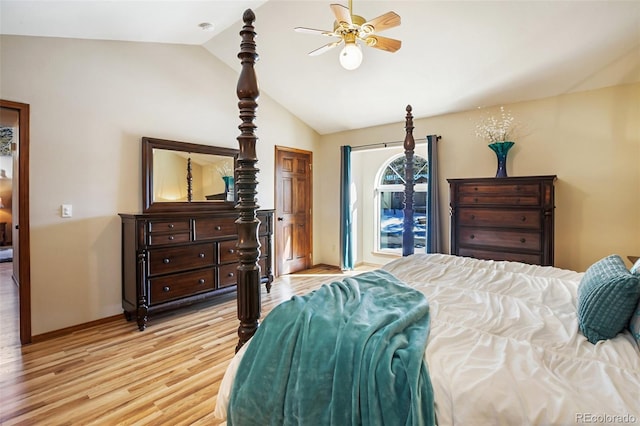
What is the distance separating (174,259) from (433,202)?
3347 mm

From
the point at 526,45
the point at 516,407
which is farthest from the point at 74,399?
the point at 526,45

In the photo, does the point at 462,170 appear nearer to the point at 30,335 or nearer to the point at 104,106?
the point at 104,106

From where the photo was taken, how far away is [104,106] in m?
3.14

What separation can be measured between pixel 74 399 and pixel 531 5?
175 inches

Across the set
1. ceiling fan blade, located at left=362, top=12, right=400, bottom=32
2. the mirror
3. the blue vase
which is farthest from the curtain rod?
ceiling fan blade, located at left=362, top=12, right=400, bottom=32

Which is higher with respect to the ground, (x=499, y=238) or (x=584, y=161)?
(x=584, y=161)

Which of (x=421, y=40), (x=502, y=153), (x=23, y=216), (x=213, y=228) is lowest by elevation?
(x=213, y=228)

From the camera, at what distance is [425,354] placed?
3.65 feet

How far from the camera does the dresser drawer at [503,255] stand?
3.29m

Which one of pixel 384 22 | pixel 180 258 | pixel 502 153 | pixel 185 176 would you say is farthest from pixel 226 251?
pixel 502 153

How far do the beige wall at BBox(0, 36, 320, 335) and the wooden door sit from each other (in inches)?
65.2

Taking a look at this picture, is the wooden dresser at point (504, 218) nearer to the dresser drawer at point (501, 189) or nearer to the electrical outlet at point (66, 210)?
the dresser drawer at point (501, 189)

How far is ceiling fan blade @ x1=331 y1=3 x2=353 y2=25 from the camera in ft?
6.97

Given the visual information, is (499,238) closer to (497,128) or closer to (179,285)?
(497,128)
